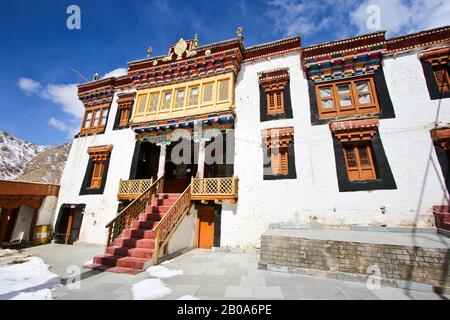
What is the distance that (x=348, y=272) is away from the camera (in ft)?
18.5

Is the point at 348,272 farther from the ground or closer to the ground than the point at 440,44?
closer to the ground

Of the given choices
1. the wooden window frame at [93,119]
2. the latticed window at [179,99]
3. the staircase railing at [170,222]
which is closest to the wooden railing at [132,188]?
the staircase railing at [170,222]

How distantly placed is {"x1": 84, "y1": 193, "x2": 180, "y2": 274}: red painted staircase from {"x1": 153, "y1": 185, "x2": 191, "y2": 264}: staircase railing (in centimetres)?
28

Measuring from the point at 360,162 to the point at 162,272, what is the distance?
9.34 metres

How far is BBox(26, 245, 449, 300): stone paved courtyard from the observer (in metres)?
4.69

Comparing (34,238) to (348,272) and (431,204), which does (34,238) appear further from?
(431,204)

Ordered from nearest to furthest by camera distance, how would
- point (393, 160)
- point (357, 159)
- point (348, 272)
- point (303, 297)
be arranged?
point (303, 297)
point (348, 272)
point (393, 160)
point (357, 159)

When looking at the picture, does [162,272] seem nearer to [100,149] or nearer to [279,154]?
[279,154]

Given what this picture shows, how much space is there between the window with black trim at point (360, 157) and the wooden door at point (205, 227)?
638 cm

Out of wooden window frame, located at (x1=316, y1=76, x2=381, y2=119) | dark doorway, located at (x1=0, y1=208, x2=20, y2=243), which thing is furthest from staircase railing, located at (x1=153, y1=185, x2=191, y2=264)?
dark doorway, located at (x1=0, y1=208, x2=20, y2=243)

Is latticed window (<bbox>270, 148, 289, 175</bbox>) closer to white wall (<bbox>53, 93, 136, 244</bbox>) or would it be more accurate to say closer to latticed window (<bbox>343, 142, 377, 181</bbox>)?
latticed window (<bbox>343, 142, 377, 181</bbox>)
